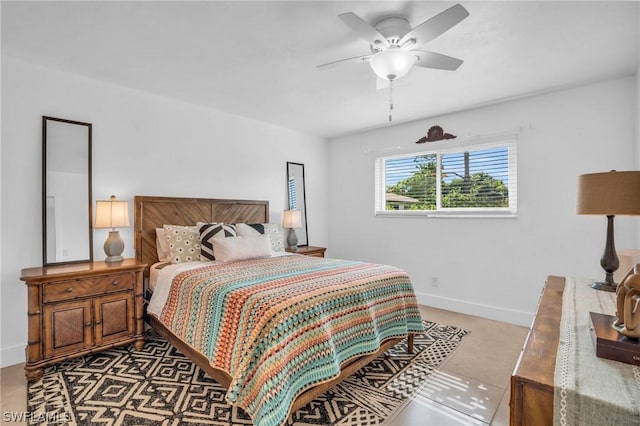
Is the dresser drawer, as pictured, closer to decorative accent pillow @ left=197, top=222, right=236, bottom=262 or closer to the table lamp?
decorative accent pillow @ left=197, top=222, right=236, bottom=262

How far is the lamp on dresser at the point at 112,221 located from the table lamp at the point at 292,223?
200 cm

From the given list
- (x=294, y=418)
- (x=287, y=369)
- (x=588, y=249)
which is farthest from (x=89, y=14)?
(x=588, y=249)

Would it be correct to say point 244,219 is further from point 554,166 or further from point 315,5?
point 554,166

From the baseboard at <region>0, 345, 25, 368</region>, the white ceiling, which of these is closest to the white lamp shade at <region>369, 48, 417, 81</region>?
the white ceiling

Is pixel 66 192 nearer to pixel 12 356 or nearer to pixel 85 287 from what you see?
pixel 85 287

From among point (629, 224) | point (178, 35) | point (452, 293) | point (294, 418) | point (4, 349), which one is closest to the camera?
point (294, 418)

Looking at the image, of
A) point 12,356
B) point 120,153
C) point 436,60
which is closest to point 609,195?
point 436,60

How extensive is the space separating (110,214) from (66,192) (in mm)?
422

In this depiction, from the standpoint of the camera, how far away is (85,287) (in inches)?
97.5

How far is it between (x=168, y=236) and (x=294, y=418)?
2123mm

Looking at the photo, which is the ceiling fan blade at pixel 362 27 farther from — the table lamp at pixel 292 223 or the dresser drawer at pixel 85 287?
the table lamp at pixel 292 223

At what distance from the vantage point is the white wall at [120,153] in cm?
254

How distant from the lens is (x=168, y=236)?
10.3 feet

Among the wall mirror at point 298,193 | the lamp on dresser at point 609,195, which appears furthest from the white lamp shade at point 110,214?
the lamp on dresser at point 609,195
